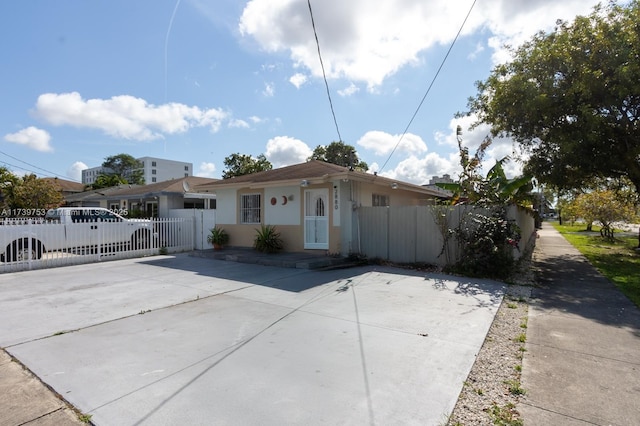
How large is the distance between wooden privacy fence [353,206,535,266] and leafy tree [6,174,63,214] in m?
22.3

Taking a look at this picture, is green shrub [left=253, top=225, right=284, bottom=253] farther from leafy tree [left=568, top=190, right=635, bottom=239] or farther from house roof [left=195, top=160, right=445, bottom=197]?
leafy tree [left=568, top=190, right=635, bottom=239]

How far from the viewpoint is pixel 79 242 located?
37.7 feet

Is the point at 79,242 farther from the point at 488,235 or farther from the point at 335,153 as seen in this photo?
the point at 335,153

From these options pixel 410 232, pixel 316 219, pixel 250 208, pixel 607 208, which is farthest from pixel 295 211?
pixel 607 208

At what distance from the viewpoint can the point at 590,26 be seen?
1077cm

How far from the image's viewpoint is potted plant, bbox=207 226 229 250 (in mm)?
14422

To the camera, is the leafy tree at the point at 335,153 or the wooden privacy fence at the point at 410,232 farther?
the leafy tree at the point at 335,153

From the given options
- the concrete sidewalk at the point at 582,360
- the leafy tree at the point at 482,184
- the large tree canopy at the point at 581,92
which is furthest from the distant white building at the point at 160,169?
the concrete sidewalk at the point at 582,360

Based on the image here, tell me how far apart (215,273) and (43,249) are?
242 inches

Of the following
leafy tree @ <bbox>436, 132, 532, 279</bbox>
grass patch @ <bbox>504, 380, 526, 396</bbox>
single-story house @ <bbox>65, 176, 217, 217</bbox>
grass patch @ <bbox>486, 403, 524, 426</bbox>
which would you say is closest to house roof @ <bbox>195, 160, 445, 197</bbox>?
leafy tree @ <bbox>436, 132, 532, 279</bbox>

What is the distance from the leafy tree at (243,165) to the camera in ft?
111

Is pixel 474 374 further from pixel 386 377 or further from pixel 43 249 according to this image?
pixel 43 249

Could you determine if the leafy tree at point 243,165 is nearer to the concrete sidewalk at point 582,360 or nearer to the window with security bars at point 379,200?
the window with security bars at point 379,200

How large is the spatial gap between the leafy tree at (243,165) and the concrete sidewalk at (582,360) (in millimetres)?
29664
